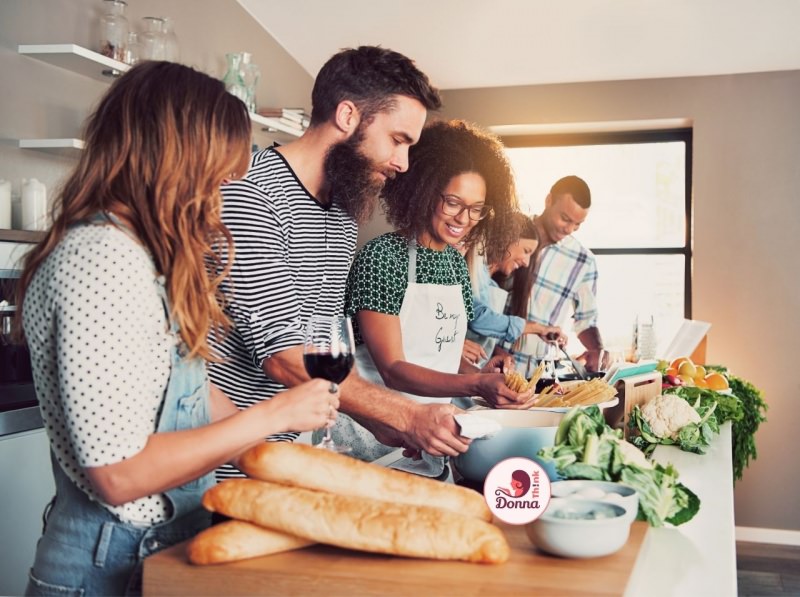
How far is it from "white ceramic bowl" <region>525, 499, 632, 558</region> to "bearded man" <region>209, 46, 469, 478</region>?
1.40 ft

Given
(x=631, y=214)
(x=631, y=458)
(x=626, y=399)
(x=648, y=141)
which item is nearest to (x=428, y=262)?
(x=626, y=399)

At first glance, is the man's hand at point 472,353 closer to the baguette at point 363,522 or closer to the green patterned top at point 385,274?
the green patterned top at point 385,274

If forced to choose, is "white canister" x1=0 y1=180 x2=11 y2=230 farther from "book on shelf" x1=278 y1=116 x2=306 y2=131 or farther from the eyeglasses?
"book on shelf" x1=278 y1=116 x2=306 y2=131

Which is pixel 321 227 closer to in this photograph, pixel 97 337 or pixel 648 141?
pixel 97 337

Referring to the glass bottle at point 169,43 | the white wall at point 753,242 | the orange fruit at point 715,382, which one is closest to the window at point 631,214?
the white wall at point 753,242

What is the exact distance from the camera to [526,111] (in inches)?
216

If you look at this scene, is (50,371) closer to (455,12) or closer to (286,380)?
(286,380)

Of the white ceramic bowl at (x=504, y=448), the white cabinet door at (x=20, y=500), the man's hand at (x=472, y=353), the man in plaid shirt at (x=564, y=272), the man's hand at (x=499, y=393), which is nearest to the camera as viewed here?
the white ceramic bowl at (x=504, y=448)

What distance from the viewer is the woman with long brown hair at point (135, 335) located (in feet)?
3.42

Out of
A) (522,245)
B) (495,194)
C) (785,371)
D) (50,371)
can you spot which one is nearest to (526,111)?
(522,245)

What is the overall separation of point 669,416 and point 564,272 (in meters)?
2.39

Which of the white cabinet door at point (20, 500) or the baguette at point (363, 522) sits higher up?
the baguette at point (363, 522)

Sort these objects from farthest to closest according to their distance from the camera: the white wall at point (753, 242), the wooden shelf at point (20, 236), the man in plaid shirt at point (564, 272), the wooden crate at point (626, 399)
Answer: the white wall at point (753, 242) → the man in plaid shirt at point (564, 272) → the wooden shelf at point (20, 236) → the wooden crate at point (626, 399)

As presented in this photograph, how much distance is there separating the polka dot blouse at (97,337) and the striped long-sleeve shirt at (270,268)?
0.49 meters
